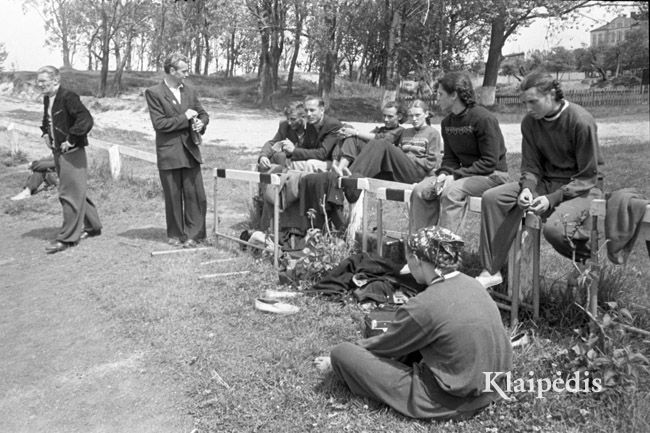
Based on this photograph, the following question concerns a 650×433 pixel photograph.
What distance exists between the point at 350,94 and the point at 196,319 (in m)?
35.4

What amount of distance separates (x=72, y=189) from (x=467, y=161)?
4.71 meters

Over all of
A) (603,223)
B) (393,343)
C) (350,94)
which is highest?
(350,94)

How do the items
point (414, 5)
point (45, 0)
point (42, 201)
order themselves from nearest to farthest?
point (42, 201) < point (414, 5) < point (45, 0)

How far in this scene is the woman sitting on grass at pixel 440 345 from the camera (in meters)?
3.19

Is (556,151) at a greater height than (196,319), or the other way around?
(556,151)

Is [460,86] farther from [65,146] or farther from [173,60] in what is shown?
[65,146]

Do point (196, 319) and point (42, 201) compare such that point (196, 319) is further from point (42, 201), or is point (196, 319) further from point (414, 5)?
point (414, 5)

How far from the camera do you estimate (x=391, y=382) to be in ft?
11.4

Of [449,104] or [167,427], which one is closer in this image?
[167,427]

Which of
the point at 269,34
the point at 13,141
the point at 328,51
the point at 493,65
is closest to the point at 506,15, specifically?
the point at 493,65

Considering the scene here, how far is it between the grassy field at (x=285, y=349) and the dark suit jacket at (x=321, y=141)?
1.31 metres

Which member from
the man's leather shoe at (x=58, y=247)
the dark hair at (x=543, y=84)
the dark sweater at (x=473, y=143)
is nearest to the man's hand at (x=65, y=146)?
the man's leather shoe at (x=58, y=247)

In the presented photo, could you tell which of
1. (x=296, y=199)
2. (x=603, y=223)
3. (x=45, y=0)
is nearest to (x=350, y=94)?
(x=45, y=0)

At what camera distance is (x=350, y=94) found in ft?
130
